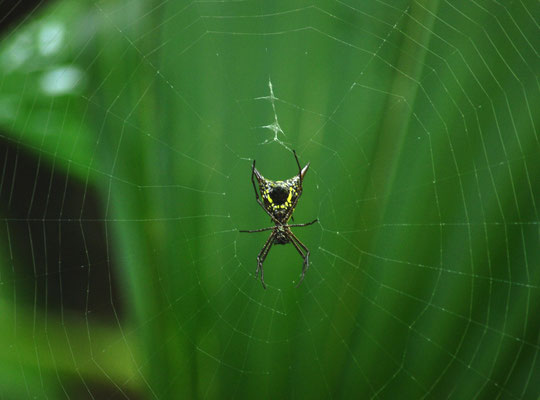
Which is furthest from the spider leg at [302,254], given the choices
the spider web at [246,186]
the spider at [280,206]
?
the spider web at [246,186]

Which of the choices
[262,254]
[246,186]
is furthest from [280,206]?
[246,186]

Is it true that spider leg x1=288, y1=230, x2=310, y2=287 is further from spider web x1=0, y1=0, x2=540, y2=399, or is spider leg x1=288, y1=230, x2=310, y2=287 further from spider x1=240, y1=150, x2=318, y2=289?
spider web x1=0, y1=0, x2=540, y2=399

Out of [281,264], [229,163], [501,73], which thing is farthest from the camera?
[281,264]

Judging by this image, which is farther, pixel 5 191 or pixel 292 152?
pixel 292 152

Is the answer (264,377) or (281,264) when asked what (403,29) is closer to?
(281,264)

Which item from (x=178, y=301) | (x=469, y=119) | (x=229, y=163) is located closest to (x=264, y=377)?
(x=178, y=301)

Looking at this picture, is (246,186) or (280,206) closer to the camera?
→ (246,186)

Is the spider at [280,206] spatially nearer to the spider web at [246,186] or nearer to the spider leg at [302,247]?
the spider leg at [302,247]

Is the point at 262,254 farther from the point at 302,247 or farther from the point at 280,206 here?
the point at 280,206
